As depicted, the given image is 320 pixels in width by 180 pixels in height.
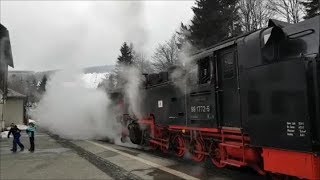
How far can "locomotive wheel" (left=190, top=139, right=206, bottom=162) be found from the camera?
1141cm

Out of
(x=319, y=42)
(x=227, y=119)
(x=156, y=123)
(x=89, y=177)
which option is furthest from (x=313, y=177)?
(x=156, y=123)

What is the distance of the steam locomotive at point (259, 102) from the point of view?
6.68 meters

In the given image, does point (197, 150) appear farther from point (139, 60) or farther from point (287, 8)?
point (287, 8)

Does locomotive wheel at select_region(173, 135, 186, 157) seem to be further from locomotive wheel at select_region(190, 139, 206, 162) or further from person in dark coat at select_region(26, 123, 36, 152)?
person in dark coat at select_region(26, 123, 36, 152)

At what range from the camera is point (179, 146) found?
13.2 meters

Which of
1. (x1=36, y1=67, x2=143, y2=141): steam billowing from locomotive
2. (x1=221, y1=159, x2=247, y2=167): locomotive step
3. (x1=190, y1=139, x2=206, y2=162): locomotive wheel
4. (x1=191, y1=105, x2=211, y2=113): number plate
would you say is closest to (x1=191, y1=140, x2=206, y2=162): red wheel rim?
(x1=190, y1=139, x2=206, y2=162): locomotive wheel

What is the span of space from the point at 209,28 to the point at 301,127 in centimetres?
2255

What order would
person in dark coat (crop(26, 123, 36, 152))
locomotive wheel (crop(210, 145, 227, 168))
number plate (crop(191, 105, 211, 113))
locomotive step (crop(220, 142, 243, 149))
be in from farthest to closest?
person in dark coat (crop(26, 123, 36, 152)) → number plate (crop(191, 105, 211, 113)) → locomotive wheel (crop(210, 145, 227, 168)) → locomotive step (crop(220, 142, 243, 149))

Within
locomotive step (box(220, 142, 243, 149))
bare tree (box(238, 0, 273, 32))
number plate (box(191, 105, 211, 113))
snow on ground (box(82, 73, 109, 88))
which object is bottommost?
locomotive step (box(220, 142, 243, 149))

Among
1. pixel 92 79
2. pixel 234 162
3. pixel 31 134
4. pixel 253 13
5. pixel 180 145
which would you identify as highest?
pixel 253 13

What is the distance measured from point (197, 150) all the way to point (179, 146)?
156 cm

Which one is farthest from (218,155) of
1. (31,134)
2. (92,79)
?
(92,79)

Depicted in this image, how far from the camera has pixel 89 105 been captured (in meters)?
26.4

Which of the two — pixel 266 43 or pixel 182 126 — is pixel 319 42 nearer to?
pixel 266 43
